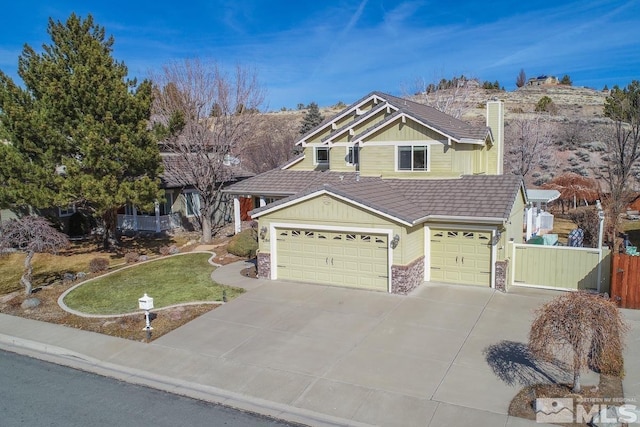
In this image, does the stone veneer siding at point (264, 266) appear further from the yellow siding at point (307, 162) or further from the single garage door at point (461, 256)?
the yellow siding at point (307, 162)

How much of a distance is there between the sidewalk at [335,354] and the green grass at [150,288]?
5.62ft

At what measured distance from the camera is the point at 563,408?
8555 millimetres

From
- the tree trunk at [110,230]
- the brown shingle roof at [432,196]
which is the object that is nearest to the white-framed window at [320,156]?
the brown shingle roof at [432,196]

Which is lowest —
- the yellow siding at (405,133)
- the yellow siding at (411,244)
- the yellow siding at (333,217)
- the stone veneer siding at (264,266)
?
the stone veneer siding at (264,266)

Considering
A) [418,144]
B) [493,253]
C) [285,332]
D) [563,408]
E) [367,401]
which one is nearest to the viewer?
[563,408]

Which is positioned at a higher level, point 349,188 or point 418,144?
point 418,144

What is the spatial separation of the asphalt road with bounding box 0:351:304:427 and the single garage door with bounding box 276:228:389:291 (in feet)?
26.0

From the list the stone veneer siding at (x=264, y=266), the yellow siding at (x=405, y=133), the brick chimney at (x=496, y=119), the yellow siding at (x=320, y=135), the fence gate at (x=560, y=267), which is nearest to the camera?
the fence gate at (x=560, y=267)

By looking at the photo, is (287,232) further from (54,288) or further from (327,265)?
(54,288)

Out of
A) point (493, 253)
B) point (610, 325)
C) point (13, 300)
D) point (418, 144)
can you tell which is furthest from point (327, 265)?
point (13, 300)

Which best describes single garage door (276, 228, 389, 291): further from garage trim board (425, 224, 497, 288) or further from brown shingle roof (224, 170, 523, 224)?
garage trim board (425, 224, 497, 288)

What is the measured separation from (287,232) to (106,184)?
876 cm

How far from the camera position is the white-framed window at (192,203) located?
3002 cm

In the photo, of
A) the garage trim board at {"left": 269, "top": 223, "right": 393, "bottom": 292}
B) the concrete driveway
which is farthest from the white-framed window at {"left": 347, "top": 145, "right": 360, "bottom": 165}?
the concrete driveway
